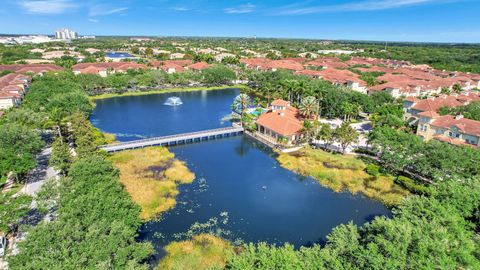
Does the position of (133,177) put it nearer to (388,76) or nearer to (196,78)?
(196,78)

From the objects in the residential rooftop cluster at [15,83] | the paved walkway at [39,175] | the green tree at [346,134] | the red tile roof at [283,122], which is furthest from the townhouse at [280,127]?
the residential rooftop cluster at [15,83]

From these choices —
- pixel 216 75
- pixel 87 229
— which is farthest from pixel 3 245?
pixel 216 75

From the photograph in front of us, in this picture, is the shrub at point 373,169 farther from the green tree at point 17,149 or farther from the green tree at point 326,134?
the green tree at point 17,149

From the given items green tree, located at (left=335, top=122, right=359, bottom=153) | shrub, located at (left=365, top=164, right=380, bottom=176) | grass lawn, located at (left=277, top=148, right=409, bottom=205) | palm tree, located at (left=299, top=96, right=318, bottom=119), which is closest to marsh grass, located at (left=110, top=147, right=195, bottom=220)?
grass lawn, located at (left=277, top=148, right=409, bottom=205)

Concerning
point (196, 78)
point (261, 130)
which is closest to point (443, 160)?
point (261, 130)

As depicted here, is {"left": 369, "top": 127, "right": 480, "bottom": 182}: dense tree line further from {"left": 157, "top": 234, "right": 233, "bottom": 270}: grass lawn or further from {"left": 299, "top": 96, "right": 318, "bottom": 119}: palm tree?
{"left": 157, "top": 234, "right": 233, "bottom": 270}: grass lawn
